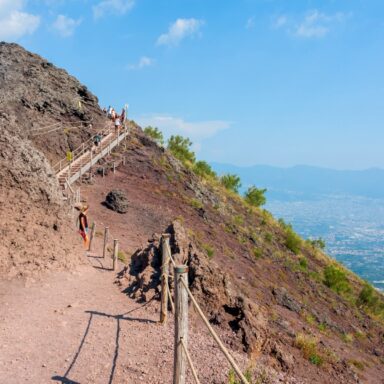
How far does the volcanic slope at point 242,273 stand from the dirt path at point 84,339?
97cm

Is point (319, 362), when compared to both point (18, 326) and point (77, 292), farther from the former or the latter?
point (18, 326)

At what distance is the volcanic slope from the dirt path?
974 millimetres

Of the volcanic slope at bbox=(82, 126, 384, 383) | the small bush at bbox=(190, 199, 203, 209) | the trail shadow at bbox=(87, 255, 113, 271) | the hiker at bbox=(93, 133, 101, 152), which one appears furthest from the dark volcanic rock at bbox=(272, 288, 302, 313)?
the hiker at bbox=(93, 133, 101, 152)

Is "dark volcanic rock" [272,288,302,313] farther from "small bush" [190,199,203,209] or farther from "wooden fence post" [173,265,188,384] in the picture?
"wooden fence post" [173,265,188,384]

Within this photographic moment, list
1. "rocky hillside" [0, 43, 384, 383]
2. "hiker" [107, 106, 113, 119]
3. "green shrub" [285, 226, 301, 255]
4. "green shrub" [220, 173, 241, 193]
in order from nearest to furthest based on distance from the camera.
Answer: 1. "rocky hillside" [0, 43, 384, 383]
2. "green shrub" [285, 226, 301, 255]
3. "hiker" [107, 106, 113, 119]
4. "green shrub" [220, 173, 241, 193]

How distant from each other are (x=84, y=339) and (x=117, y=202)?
15.5 m

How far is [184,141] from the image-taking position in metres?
45.4

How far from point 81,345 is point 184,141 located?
38.7 metres

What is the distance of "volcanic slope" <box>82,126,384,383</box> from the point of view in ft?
31.3

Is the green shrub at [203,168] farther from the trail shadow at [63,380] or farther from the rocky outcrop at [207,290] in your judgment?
the trail shadow at [63,380]

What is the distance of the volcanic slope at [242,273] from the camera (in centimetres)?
955

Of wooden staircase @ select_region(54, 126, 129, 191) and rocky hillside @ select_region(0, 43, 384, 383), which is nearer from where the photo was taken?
rocky hillside @ select_region(0, 43, 384, 383)

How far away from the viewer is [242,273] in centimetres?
1961

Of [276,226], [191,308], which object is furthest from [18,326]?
[276,226]
